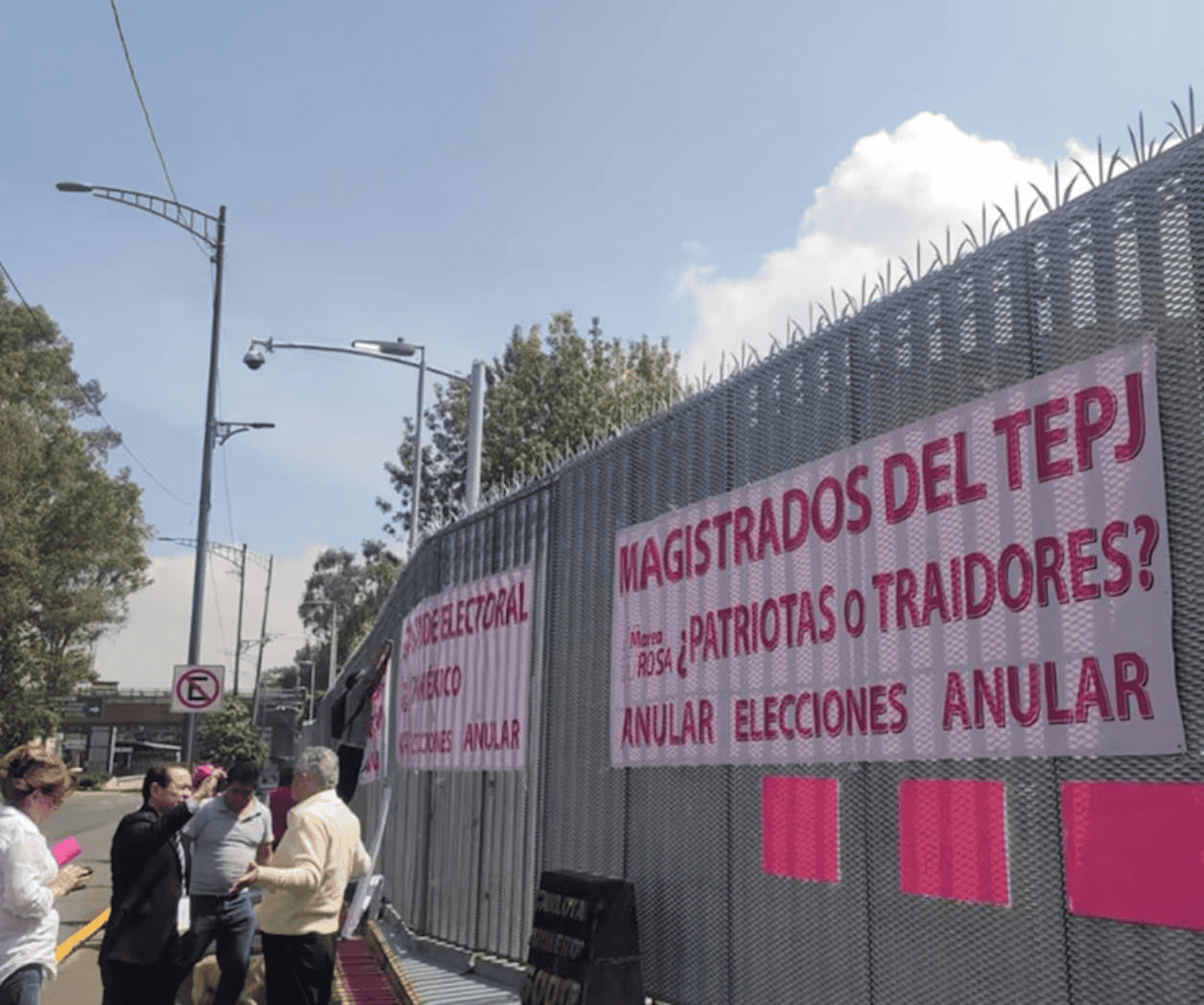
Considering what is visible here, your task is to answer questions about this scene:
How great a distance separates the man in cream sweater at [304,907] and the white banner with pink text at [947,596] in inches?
76.2

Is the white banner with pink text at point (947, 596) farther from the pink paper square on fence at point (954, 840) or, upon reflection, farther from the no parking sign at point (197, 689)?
the no parking sign at point (197, 689)

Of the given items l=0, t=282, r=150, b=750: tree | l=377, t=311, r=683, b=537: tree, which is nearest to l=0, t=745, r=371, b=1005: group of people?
l=377, t=311, r=683, b=537: tree

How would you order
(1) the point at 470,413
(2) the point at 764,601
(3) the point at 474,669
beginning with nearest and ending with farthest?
(2) the point at 764,601 < (3) the point at 474,669 < (1) the point at 470,413

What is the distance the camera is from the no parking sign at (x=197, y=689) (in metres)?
16.9

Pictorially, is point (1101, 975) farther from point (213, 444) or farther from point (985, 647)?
point (213, 444)

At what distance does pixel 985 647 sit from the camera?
4.80 m

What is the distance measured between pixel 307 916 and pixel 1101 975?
155 inches

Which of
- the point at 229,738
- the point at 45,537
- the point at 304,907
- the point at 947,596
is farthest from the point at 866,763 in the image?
the point at 229,738

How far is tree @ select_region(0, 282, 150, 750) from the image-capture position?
36.4 m

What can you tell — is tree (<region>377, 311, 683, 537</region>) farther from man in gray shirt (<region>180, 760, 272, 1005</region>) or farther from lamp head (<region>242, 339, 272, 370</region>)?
man in gray shirt (<region>180, 760, 272, 1005</region>)

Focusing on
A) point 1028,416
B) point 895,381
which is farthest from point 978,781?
point 895,381

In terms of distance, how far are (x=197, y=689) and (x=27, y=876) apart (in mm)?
12684

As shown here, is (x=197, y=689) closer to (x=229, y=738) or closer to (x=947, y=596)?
(x=947, y=596)

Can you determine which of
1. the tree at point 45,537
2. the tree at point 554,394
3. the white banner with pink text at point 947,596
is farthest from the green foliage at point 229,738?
the white banner with pink text at point 947,596
